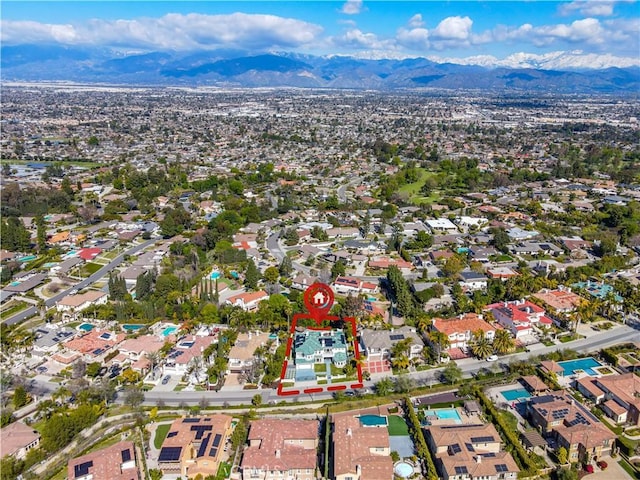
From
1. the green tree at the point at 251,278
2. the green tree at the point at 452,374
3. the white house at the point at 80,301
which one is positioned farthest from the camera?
the green tree at the point at 251,278

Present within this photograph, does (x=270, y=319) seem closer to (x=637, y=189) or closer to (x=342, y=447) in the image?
(x=342, y=447)

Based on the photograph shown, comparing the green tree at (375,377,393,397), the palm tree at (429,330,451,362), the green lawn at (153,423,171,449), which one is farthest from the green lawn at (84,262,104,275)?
the palm tree at (429,330,451,362)

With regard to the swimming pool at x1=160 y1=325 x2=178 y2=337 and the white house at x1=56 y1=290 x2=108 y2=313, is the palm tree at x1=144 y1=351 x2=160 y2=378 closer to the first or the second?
the swimming pool at x1=160 y1=325 x2=178 y2=337

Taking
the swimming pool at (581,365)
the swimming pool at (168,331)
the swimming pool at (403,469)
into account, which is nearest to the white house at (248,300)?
the swimming pool at (168,331)

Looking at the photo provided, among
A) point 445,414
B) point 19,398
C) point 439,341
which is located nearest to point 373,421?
point 445,414

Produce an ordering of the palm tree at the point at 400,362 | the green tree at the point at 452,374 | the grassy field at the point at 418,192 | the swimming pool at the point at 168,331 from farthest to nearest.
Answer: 1. the grassy field at the point at 418,192
2. the swimming pool at the point at 168,331
3. the palm tree at the point at 400,362
4. the green tree at the point at 452,374

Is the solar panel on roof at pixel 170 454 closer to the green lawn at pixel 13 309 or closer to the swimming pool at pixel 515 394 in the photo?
the swimming pool at pixel 515 394
